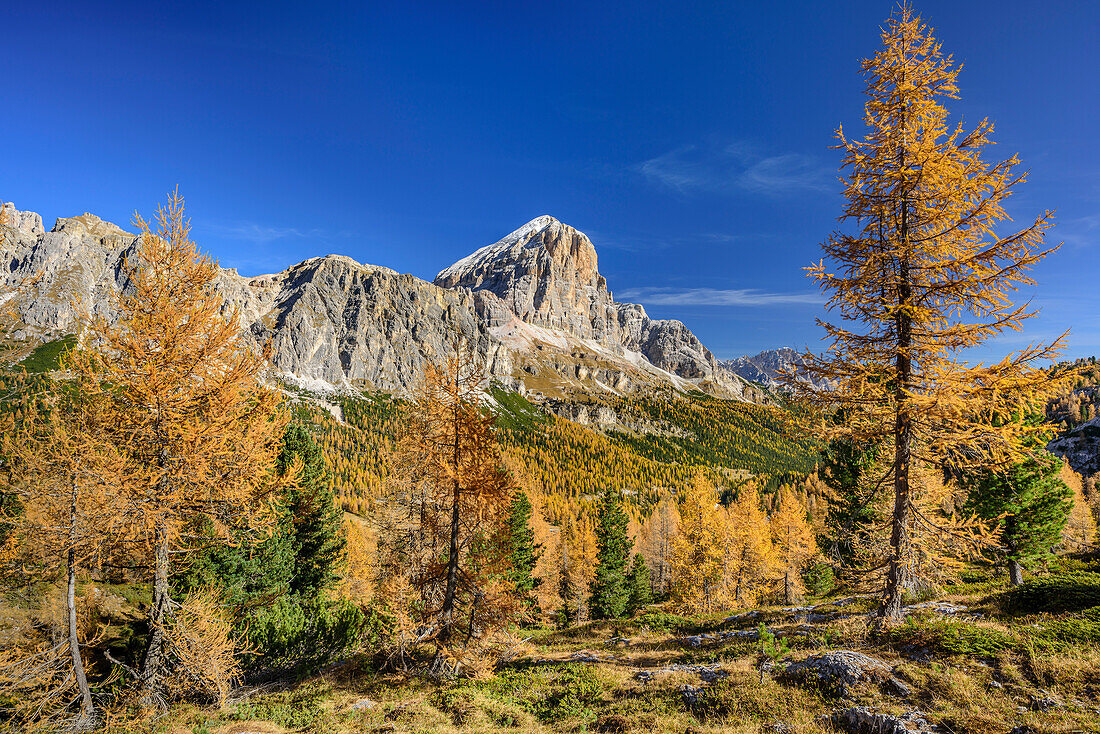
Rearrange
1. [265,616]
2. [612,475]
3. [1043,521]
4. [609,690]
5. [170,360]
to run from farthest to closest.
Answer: [612,475], [1043,521], [265,616], [609,690], [170,360]

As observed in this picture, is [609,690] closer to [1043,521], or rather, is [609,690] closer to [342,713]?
[342,713]

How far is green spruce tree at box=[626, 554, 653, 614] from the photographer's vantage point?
4528cm

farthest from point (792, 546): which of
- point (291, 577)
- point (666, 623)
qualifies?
point (291, 577)

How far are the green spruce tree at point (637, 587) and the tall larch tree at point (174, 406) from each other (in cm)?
4170

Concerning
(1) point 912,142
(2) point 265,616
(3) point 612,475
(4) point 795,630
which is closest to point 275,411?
(2) point 265,616

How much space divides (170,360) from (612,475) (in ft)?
529

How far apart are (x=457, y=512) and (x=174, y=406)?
851 centimetres

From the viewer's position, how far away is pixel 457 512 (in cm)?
1520

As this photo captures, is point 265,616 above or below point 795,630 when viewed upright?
below

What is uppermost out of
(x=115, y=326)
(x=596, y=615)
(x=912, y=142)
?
(x=912, y=142)

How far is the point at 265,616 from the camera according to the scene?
17500 millimetres

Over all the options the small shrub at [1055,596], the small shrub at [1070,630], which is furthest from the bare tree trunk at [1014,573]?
the small shrub at [1070,630]

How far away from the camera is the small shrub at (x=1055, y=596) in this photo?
10612 mm

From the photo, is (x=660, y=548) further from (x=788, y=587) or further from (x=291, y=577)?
(x=291, y=577)
